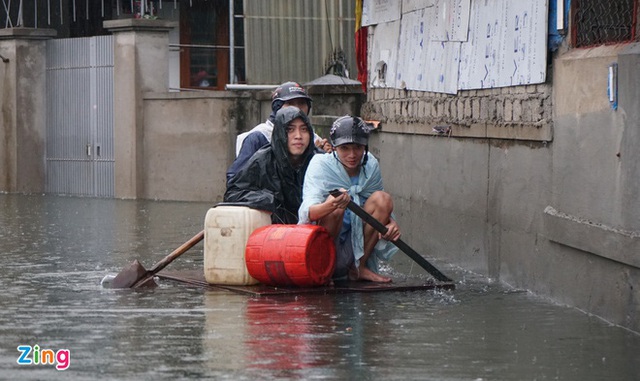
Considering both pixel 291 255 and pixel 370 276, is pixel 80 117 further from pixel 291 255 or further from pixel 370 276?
pixel 291 255

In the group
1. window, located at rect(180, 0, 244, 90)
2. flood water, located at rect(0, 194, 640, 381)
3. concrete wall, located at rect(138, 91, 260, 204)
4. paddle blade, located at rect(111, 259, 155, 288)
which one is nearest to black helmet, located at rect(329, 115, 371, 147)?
flood water, located at rect(0, 194, 640, 381)

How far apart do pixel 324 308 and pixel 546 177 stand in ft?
6.02

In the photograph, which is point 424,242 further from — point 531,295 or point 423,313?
point 423,313

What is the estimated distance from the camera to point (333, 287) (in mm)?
9836

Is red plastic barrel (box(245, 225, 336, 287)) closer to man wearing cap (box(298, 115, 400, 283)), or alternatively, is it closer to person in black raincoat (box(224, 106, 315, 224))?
man wearing cap (box(298, 115, 400, 283))

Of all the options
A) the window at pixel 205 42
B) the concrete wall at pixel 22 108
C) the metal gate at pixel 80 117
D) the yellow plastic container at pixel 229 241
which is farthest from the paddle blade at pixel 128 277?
the window at pixel 205 42

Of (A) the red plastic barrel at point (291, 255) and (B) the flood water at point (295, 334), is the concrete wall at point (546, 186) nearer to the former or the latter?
(B) the flood water at point (295, 334)

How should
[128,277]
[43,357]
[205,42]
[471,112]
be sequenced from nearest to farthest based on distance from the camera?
[43,357] < [128,277] < [471,112] < [205,42]

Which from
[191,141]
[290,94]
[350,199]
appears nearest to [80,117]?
[191,141]

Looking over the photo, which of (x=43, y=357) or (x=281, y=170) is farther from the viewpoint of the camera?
(x=281, y=170)

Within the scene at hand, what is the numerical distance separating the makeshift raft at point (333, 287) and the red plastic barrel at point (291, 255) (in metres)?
0.05

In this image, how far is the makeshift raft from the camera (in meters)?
9.66

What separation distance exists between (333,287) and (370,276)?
46cm

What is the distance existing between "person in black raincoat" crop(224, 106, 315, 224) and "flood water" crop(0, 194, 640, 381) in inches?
32.0
